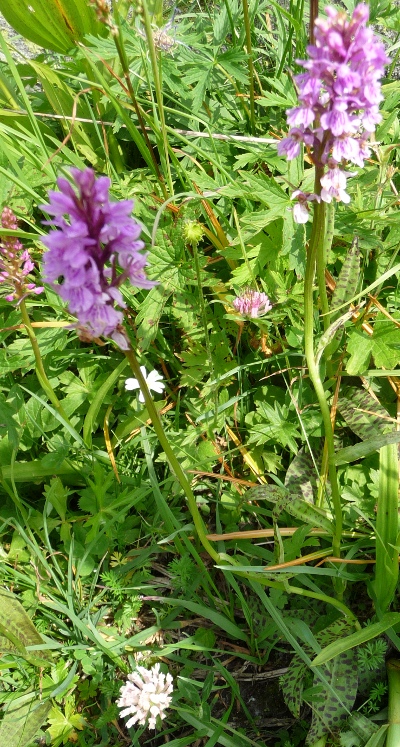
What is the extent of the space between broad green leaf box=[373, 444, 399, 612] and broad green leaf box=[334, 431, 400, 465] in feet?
0.96

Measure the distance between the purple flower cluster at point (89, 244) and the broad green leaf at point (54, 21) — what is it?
205 cm

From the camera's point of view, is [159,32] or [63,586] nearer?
[63,586]

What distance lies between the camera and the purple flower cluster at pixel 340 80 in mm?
1161

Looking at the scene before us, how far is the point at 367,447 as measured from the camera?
1608mm

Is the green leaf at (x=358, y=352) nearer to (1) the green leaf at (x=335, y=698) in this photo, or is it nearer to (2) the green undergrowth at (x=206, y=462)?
(2) the green undergrowth at (x=206, y=462)

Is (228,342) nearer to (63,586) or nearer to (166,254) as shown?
(166,254)

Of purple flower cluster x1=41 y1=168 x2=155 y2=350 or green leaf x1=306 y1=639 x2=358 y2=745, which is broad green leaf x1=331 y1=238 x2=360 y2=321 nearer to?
purple flower cluster x1=41 y1=168 x2=155 y2=350

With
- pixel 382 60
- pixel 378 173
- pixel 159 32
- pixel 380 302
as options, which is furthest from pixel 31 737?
pixel 159 32

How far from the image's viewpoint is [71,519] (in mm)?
2385

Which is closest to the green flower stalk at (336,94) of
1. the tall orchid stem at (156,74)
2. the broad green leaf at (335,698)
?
the tall orchid stem at (156,74)

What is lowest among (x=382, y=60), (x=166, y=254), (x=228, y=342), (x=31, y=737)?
(x=31, y=737)

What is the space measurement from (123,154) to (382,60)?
202cm

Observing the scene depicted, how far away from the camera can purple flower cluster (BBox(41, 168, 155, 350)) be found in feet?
3.38

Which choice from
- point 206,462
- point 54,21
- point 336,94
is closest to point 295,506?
point 206,462
